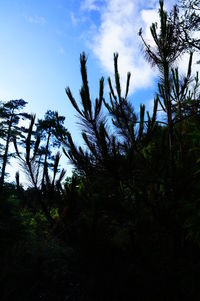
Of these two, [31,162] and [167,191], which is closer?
[167,191]

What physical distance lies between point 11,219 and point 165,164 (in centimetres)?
259

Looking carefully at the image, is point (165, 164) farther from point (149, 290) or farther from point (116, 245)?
point (149, 290)

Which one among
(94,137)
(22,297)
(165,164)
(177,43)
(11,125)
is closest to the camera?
(22,297)

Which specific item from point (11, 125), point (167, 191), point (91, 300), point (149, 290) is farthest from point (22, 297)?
point (11, 125)

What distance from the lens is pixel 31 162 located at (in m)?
3.66

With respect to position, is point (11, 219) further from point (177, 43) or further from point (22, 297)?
point (177, 43)

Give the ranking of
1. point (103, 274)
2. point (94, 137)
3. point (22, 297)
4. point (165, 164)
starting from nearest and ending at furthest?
1. point (22, 297)
2. point (103, 274)
3. point (94, 137)
4. point (165, 164)

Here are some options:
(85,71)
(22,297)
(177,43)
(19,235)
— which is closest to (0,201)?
(19,235)

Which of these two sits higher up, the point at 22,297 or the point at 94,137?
the point at 94,137

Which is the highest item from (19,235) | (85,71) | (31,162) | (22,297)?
(85,71)

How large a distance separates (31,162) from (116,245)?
178 cm

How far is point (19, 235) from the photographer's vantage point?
3.80 meters

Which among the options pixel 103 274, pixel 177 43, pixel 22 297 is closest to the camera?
pixel 22 297

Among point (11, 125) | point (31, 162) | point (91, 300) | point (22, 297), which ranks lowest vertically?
A: point (91, 300)
